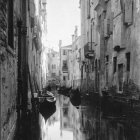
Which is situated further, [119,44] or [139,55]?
[119,44]

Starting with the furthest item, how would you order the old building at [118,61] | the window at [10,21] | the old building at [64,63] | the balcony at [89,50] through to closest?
the old building at [64,63] < the balcony at [89,50] < the old building at [118,61] < the window at [10,21]

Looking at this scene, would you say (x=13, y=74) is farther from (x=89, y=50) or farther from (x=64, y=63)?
(x=64, y=63)

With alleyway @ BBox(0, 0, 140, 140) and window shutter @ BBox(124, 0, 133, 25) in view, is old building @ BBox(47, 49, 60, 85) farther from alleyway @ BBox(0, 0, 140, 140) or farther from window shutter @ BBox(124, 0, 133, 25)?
window shutter @ BBox(124, 0, 133, 25)

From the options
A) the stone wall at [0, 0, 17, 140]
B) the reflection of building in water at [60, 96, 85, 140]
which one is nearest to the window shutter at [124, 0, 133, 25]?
the reflection of building in water at [60, 96, 85, 140]

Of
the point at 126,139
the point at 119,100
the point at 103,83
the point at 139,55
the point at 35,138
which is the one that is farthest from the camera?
the point at 103,83

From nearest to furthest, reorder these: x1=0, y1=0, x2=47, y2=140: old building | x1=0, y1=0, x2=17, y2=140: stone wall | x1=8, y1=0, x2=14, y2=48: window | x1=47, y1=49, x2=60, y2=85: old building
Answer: x1=0, y1=0, x2=17, y2=140: stone wall < x1=0, y1=0, x2=47, y2=140: old building < x1=8, y1=0, x2=14, y2=48: window < x1=47, y1=49, x2=60, y2=85: old building

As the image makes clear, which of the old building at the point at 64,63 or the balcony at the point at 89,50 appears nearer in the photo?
the balcony at the point at 89,50

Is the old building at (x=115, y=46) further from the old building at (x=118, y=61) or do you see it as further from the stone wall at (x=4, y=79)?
the stone wall at (x=4, y=79)

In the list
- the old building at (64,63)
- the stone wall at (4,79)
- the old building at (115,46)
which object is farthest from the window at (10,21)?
the old building at (64,63)

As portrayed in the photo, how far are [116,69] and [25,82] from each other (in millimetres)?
7519

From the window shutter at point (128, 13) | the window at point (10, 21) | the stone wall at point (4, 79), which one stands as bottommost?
the stone wall at point (4, 79)

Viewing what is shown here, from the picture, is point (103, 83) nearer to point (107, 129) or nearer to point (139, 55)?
point (139, 55)

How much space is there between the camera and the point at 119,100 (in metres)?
16.0

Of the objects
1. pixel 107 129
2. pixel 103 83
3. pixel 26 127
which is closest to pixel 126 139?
pixel 107 129
